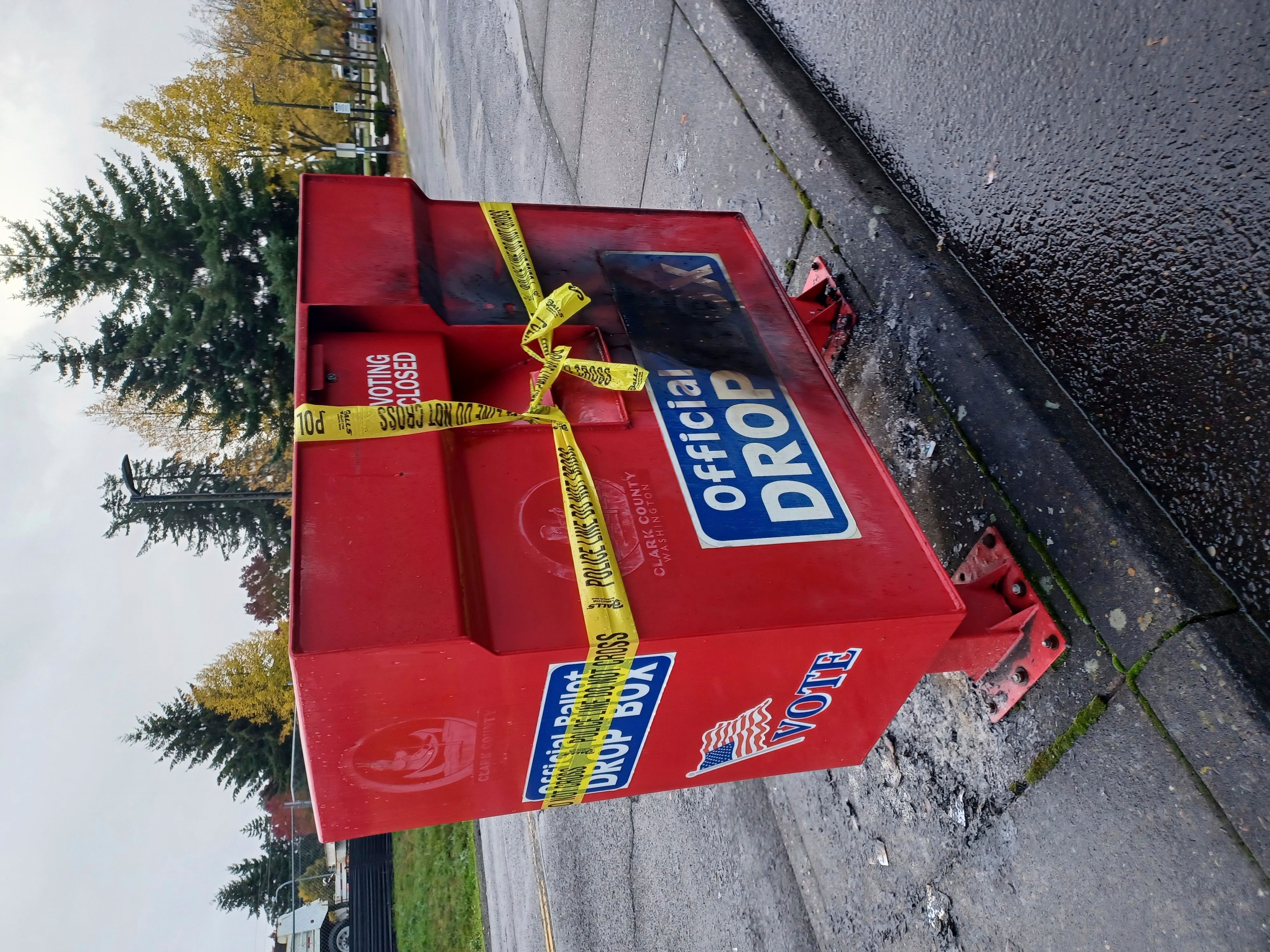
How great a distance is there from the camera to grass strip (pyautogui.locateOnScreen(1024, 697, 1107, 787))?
5.64 ft

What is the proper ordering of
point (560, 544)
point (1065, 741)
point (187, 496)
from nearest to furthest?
point (560, 544), point (1065, 741), point (187, 496)

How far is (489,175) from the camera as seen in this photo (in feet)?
22.9

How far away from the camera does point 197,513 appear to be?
15984 millimetres

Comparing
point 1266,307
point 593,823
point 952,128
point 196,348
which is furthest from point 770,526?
point 196,348

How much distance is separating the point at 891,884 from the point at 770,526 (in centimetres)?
141

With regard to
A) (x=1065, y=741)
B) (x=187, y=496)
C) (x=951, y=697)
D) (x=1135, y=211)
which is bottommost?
(x=187, y=496)

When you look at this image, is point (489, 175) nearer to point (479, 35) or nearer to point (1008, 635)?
point (479, 35)

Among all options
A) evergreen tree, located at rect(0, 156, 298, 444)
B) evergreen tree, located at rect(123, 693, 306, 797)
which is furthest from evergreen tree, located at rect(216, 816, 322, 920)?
evergreen tree, located at rect(0, 156, 298, 444)

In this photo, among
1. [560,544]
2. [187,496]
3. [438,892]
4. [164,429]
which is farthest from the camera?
[164,429]

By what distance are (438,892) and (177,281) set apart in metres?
9.62

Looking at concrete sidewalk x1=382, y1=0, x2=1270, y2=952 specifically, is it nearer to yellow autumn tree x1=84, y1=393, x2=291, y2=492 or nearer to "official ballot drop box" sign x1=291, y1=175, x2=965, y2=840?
"official ballot drop box" sign x1=291, y1=175, x2=965, y2=840

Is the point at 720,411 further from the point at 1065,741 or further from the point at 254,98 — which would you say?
the point at 254,98

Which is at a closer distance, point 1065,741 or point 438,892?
point 1065,741

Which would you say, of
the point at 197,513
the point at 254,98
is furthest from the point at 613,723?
the point at 254,98
